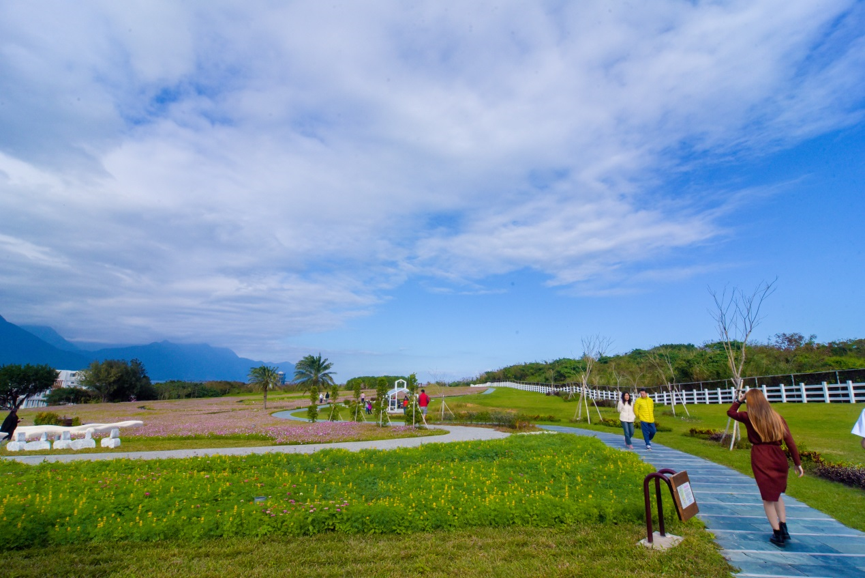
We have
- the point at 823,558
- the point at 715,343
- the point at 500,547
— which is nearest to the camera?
the point at 823,558

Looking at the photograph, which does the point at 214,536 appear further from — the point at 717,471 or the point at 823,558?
the point at 717,471

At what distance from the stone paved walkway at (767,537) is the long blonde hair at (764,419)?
4.12ft

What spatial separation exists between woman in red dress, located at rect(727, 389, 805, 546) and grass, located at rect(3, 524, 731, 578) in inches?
Answer: 31.4

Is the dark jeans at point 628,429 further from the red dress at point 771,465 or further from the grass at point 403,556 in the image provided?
the red dress at point 771,465

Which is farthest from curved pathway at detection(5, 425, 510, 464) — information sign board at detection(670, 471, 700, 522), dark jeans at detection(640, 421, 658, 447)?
information sign board at detection(670, 471, 700, 522)

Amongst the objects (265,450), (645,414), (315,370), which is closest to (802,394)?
(645,414)

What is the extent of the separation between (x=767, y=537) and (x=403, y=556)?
4.49 metres

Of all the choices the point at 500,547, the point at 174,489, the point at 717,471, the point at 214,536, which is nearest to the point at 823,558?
the point at 500,547

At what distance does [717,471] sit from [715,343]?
43.9m

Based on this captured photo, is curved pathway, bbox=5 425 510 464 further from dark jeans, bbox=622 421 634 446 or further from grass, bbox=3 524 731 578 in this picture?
grass, bbox=3 524 731 578

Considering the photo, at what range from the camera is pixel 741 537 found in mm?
5895

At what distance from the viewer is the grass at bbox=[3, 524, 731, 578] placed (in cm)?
488

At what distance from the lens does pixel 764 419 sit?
18.6 ft

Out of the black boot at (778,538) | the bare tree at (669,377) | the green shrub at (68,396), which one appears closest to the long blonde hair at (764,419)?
the black boot at (778,538)
